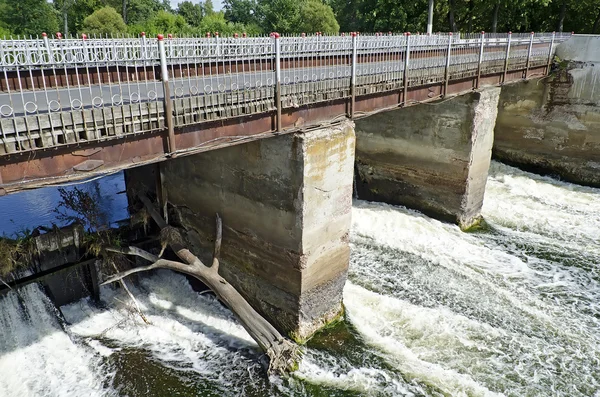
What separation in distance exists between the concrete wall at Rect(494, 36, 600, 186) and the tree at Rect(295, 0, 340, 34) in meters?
28.1

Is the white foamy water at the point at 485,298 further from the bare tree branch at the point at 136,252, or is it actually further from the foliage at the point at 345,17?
the foliage at the point at 345,17

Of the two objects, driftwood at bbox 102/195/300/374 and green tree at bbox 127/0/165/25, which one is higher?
green tree at bbox 127/0/165/25

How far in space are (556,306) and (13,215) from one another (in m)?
17.0

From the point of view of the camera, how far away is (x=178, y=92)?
855 centimetres

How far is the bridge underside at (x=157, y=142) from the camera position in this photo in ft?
20.0

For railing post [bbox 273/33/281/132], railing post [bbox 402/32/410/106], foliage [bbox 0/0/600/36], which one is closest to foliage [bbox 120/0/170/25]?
foliage [bbox 0/0/600/36]

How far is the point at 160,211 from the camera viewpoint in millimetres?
13492

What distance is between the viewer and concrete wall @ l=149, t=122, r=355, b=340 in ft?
32.7

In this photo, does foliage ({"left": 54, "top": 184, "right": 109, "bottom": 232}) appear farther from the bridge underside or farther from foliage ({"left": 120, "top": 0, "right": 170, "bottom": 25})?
foliage ({"left": 120, "top": 0, "right": 170, "bottom": 25})

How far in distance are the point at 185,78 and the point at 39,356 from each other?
6640mm

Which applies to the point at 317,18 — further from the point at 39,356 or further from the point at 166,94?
the point at 39,356

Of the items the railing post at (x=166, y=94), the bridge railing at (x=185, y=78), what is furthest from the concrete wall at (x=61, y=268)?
the railing post at (x=166, y=94)

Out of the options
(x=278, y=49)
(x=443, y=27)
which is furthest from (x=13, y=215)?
(x=443, y=27)

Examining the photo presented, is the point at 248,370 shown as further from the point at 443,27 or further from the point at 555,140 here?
the point at 443,27
